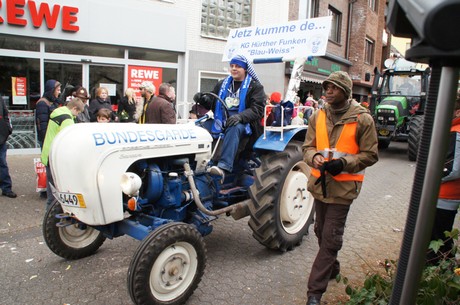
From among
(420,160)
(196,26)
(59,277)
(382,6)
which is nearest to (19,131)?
(196,26)

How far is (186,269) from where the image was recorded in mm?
3045

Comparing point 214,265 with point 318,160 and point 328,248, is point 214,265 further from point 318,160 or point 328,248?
point 318,160

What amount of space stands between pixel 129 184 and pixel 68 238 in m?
1.26

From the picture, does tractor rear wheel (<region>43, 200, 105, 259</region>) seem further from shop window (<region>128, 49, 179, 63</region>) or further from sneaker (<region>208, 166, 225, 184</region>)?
shop window (<region>128, 49, 179, 63</region>)

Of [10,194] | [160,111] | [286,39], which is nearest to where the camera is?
[160,111]

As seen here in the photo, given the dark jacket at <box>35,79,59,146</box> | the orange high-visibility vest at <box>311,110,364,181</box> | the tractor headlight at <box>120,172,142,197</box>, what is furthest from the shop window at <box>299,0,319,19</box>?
the tractor headlight at <box>120,172,142,197</box>

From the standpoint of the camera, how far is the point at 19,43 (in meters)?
9.04

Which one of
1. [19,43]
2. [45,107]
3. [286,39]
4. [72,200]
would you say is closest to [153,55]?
[19,43]

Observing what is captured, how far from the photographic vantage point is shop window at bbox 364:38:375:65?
76.8 ft

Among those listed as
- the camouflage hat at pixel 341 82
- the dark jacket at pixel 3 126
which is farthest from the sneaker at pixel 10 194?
the camouflage hat at pixel 341 82

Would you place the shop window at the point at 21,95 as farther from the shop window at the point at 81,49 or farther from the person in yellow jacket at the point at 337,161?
the person in yellow jacket at the point at 337,161

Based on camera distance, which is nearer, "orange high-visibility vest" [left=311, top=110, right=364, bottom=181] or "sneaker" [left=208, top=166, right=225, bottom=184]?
"orange high-visibility vest" [left=311, top=110, right=364, bottom=181]

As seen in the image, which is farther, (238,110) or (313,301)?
(238,110)

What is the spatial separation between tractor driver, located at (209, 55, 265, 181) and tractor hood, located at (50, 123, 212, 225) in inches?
35.7
